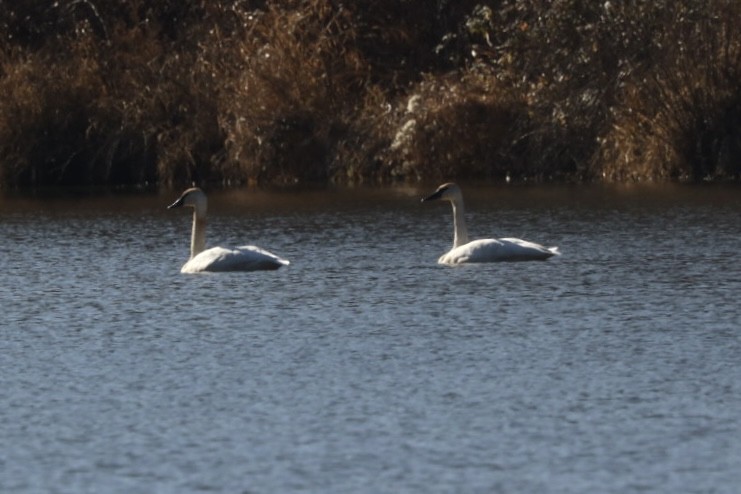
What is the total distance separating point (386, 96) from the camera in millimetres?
32406

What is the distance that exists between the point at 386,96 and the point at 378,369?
22714 millimetres

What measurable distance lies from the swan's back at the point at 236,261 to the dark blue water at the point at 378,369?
0.13 metres

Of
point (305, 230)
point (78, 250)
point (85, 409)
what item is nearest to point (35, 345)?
point (85, 409)

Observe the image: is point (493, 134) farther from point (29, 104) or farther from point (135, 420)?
point (135, 420)

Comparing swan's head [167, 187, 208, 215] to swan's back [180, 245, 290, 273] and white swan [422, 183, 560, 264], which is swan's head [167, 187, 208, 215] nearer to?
swan's back [180, 245, 290, 273]

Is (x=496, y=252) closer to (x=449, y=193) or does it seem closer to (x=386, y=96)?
(x=449, y=193)

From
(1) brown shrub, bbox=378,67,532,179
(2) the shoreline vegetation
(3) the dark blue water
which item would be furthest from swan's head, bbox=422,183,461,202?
(1) brown shrub, bbox=378,67,532,179

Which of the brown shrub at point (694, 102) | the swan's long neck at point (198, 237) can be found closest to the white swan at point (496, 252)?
the swan's long neck at point (198, 237)

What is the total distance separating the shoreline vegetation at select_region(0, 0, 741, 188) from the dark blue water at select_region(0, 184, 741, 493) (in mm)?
9908

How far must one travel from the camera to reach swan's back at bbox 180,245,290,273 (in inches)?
592

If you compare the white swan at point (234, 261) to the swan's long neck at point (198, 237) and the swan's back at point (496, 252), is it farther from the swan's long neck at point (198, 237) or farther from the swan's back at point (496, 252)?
the swan's back at point (496, 252)

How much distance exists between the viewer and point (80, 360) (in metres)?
10.6

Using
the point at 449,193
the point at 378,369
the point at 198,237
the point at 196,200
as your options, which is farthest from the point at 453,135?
the point at 378,369

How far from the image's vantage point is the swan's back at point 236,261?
15.0 meters
